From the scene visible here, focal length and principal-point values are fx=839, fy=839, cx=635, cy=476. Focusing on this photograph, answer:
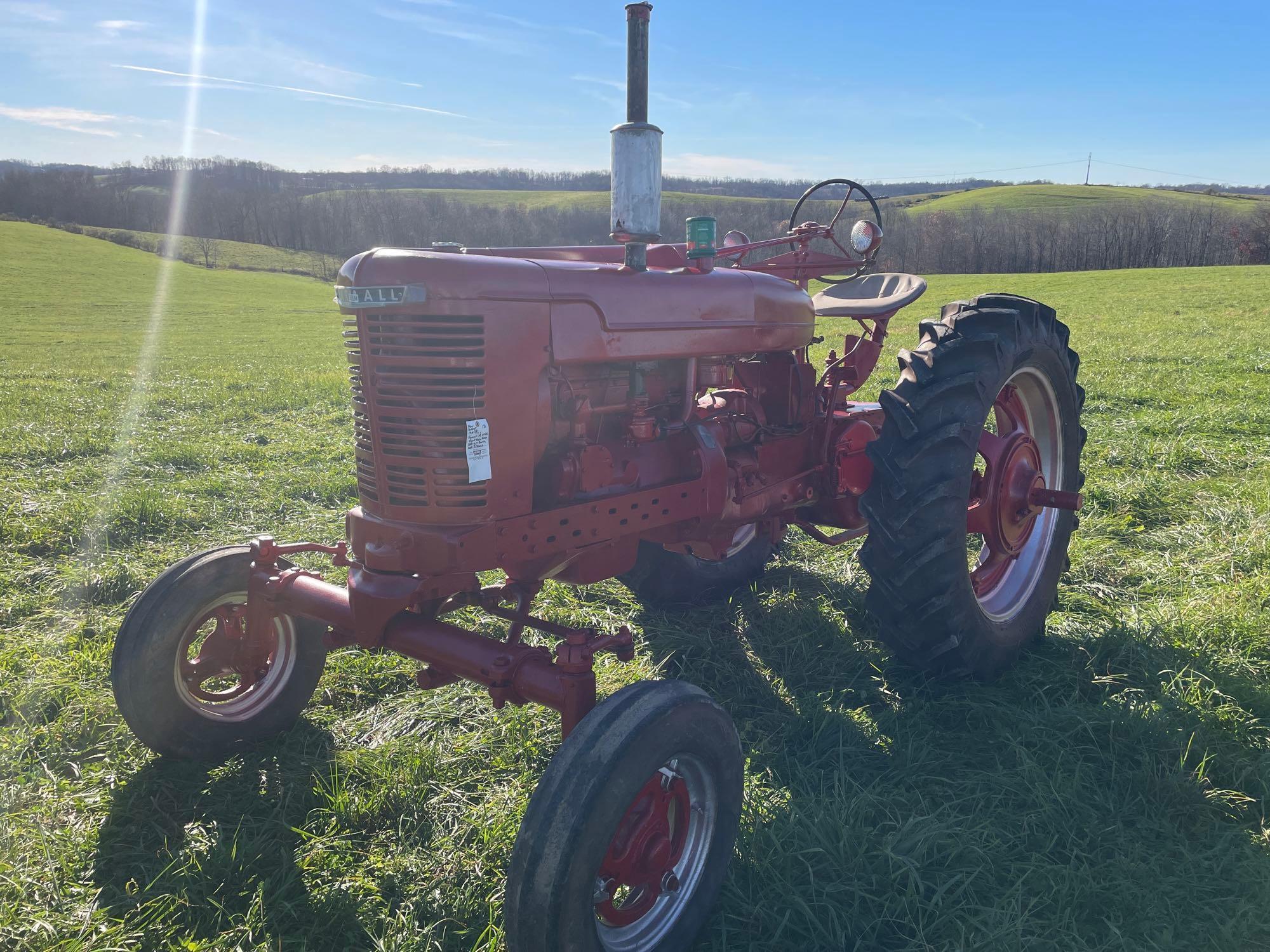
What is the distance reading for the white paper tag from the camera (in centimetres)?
234

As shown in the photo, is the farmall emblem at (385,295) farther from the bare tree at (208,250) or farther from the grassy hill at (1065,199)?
the grassy hill at (1065,199)

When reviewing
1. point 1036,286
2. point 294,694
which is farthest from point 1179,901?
point 1036,286

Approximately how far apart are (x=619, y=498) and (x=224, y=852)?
62.6 inches

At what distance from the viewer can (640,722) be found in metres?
2.06

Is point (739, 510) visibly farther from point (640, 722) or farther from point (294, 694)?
point (294, 694)

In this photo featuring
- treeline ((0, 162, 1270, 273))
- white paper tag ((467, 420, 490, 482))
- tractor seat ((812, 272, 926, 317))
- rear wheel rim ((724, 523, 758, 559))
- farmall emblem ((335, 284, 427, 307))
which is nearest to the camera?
farmall emblem ((335, 284, 427, 307))

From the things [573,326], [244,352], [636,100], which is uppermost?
[636,100]

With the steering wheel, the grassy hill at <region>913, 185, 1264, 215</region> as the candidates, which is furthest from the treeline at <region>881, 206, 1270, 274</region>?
the steering wheel

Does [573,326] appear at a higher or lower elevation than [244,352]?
higher

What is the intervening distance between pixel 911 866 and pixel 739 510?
1341mm

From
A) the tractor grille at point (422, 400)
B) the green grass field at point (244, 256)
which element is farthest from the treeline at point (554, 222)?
the tractor grille at point (422, 400)

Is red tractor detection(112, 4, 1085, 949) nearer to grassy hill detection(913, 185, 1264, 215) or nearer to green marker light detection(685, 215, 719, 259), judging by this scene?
green marker light detection(685, 215, 719, 259)

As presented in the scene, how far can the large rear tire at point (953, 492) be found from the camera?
10.2 feet

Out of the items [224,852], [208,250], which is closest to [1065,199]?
[208,250]
